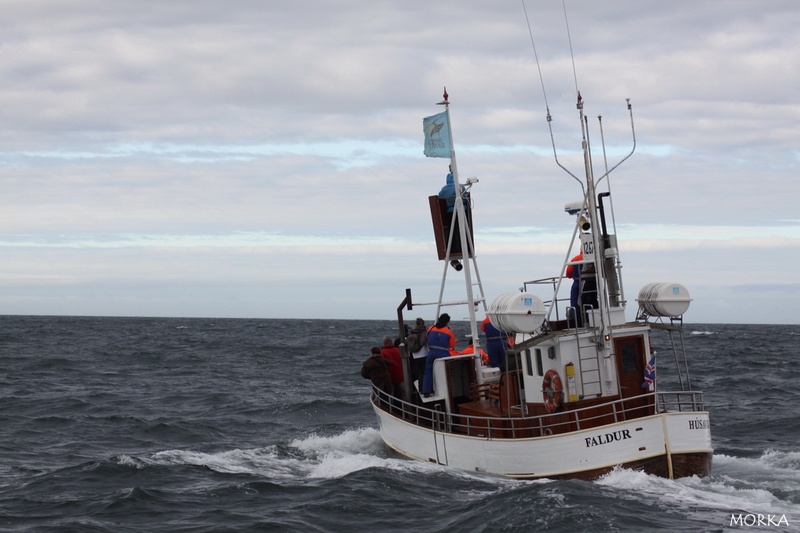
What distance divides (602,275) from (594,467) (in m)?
3.58

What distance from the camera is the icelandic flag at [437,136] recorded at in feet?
67.6

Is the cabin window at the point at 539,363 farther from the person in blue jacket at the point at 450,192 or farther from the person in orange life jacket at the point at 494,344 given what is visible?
the person in blue jacket at the point at 450,192

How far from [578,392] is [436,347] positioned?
403cm

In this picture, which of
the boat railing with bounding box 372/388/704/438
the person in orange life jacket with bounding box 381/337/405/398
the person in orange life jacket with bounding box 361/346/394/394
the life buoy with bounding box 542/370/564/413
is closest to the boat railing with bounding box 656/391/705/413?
the boat railing with bounding box 372/388/704/438

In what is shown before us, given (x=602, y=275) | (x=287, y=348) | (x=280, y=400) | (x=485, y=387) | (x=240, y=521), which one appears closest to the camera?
(x=240, y=521)

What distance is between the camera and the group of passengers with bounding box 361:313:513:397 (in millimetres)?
20344

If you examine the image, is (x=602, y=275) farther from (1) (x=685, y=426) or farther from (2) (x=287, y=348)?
(2) (x=287, y=348)

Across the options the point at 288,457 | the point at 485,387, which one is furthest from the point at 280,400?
the point at 485,387

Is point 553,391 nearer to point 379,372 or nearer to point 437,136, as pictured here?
A: point 379,372

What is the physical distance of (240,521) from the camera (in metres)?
15.1

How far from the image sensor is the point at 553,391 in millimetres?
17359

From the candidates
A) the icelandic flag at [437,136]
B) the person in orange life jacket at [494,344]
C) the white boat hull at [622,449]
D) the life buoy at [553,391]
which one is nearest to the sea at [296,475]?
the white boat hull at [622,449]

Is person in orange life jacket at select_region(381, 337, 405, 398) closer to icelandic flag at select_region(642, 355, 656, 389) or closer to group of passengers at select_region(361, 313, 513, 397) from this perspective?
group of passengers at select_region(361, 313, 513, 397)

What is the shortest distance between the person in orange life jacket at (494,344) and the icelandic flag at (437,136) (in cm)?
390
